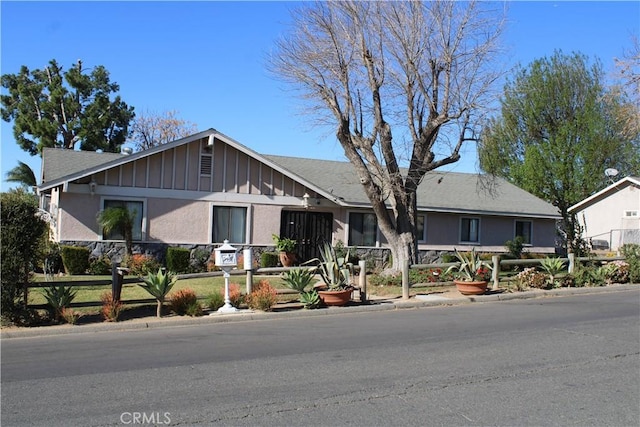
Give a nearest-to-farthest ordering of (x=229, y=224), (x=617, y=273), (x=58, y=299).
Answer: (x=58, y=299) < (x=617, y=273) < (x=229, y=224)

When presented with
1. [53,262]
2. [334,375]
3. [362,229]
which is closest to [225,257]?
[334,375]

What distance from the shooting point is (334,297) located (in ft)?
44.3

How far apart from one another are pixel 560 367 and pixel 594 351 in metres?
1.32

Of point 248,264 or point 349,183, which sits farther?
point 349,183

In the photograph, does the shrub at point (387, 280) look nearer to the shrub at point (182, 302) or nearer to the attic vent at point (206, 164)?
the shrub at point (182, 302)

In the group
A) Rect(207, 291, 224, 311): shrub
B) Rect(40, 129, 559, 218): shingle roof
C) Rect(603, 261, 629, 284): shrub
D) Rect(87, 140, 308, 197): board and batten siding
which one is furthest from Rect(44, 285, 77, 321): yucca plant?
Rect(603, 261, 629, 284): shrub

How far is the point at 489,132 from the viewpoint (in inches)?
728

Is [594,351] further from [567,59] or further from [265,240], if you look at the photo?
[567,59]

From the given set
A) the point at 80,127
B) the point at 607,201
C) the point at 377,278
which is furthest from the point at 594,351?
the point at 80,127

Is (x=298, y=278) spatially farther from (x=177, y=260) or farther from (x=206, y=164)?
(x=206, y=164)

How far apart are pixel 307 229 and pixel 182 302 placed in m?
11.4

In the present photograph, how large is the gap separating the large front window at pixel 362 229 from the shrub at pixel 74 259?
981cm

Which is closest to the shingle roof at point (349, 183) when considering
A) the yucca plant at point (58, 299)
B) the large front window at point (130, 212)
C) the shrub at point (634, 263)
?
the large front window at point (130, 212)

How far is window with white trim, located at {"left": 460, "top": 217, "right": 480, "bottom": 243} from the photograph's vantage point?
25.9 metres
